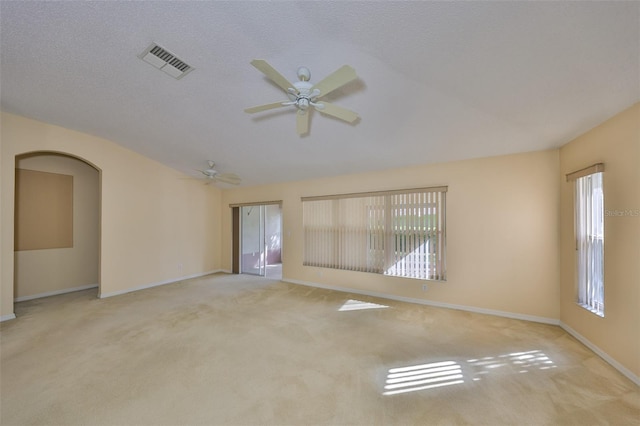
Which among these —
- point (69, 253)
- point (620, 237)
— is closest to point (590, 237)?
point (620, 237)

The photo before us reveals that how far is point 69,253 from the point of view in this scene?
5074 mm

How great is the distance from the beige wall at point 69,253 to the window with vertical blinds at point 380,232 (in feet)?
15.7

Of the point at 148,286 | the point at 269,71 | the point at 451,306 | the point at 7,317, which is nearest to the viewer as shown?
the point at 269,71

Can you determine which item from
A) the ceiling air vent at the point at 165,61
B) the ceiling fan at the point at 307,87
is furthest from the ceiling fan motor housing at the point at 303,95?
the ceiling air vent at the point at 165,61

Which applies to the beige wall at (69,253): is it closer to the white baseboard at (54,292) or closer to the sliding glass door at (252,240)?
the white baseboard at (54,292)

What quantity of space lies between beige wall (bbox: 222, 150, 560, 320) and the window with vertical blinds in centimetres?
17

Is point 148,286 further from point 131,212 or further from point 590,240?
point 590,240

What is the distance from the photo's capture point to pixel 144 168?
5.34 meters

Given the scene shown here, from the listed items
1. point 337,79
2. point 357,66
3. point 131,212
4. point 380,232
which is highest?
point 357,66

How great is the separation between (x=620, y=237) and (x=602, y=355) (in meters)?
1.27

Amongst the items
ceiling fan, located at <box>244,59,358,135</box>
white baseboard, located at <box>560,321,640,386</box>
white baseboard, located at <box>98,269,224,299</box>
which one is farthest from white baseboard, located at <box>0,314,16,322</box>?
white baseboard, located at <box>560,321,640,386</box>

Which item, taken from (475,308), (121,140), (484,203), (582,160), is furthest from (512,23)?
(121,140)

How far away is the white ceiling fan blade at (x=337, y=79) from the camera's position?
6.04 feet

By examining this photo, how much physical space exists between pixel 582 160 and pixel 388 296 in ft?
10.9
